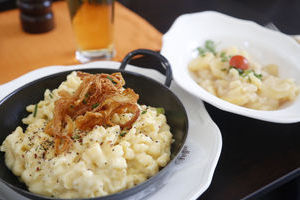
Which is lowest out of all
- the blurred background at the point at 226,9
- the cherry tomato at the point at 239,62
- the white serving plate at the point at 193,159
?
the blurred background at the point at 226,9

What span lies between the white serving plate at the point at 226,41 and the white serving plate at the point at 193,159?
206 millimetres

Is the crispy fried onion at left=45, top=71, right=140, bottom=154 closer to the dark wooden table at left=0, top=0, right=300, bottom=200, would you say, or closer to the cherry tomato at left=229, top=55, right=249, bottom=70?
the dark wooden table at left=0, top=0, right=300, bottom=200

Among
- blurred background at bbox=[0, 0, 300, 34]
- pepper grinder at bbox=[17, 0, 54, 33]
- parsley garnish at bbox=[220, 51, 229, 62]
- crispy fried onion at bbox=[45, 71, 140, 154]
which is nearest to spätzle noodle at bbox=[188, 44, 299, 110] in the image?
parsley garnish at bbox=[220, 51, 229, 62]

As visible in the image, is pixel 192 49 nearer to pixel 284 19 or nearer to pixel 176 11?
pixel 176 11

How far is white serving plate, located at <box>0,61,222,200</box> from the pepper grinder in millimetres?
863

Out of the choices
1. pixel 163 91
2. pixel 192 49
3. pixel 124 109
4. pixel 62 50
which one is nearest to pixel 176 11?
pixel 192 49

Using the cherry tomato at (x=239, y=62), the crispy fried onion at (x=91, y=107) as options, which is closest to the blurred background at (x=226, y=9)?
the cherry tomato at (x=239, y=62)

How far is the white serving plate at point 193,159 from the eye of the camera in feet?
Answer: 4.39

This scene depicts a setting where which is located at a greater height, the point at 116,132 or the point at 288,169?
the point at 116,132

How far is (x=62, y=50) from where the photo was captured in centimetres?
254

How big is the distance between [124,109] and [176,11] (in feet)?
6.52

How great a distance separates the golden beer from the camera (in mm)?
2203

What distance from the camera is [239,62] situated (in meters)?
2.13

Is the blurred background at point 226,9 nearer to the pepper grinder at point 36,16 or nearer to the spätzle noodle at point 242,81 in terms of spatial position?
the pepper grinder at point 36,16
